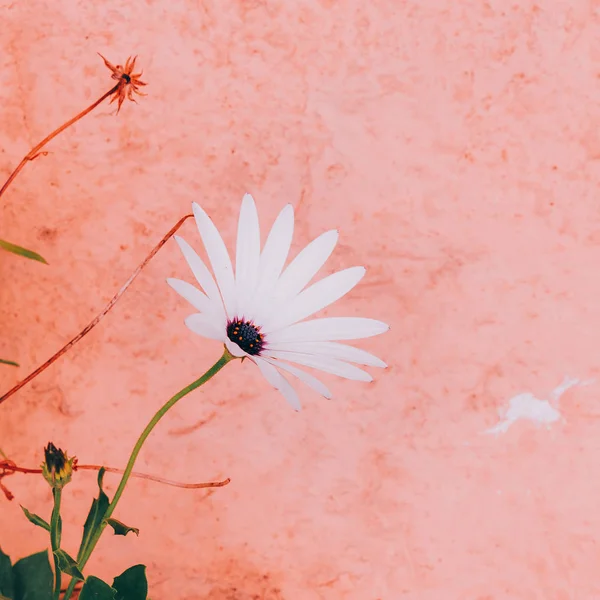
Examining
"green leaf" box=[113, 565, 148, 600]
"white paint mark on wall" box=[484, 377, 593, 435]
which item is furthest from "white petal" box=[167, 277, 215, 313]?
"white paint mark on wall" box=[484, 377, 593, 435]

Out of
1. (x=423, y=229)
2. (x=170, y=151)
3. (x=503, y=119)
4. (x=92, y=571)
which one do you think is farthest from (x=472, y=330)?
(x=92, y=571)

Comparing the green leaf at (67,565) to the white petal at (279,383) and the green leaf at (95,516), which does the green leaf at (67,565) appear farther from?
the white petal at (279,383)

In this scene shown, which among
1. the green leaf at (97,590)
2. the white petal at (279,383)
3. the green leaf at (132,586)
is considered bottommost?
the green leaf at (97,590)

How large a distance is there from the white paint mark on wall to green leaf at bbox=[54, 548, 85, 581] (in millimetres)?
418

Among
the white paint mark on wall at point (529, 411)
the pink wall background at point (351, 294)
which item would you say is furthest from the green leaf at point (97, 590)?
the white paint mark on wall at point (529, 411)

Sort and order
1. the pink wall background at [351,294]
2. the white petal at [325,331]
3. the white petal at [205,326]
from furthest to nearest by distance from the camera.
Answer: the pink wall background at [351,294]
the white petal at [325,331]
the white petal at [205,326]

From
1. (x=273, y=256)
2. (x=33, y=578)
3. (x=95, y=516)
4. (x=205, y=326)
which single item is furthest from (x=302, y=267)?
(x=33, y=578)

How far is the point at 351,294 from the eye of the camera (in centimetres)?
62

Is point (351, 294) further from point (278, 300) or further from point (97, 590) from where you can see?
point (97, 590)

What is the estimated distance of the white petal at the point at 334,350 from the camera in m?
0.45

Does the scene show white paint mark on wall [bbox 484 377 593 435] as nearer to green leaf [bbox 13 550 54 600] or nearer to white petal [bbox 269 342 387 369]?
white petal [bbox 269 342 387 369]

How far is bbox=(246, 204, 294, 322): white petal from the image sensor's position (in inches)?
18.5

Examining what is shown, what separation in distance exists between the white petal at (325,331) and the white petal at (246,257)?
4 cm

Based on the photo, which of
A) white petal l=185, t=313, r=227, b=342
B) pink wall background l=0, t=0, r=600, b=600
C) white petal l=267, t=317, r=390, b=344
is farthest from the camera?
pink wall background l=0, t=0, r=600, b=600
